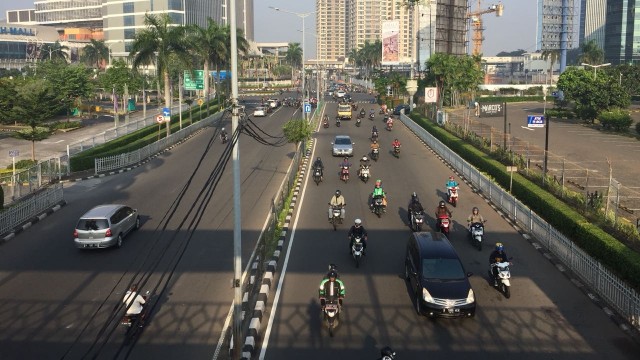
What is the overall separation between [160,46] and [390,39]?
244ft

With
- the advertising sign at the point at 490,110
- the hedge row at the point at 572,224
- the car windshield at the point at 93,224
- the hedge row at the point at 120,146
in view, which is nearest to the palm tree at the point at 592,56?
the advertising sign at the point at 490,110

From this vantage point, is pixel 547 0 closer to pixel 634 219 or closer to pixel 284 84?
pixel 284 84

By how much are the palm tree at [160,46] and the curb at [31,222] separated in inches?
1031

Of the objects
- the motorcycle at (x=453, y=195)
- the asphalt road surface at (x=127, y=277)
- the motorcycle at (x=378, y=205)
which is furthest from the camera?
the motorcycle at (x=453, y=195)

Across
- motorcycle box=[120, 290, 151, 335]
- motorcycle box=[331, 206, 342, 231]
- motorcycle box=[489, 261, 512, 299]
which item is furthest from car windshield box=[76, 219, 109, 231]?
motorcycle box=[489, 261, 512, 299]

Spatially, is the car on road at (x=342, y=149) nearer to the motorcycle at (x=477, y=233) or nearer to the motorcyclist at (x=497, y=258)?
the motorcycle at (x=477, y=233)

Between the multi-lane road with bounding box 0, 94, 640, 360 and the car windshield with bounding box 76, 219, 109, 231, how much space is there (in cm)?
93

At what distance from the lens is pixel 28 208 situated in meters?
24.6

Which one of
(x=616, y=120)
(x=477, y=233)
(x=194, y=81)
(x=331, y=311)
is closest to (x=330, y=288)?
(x=331, y=311)

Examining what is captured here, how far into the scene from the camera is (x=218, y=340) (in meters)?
13.4

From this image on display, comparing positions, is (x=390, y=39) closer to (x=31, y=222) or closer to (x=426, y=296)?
(x=31, y=222)

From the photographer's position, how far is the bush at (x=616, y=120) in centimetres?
5553

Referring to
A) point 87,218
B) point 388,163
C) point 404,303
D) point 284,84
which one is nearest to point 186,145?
point 388,163

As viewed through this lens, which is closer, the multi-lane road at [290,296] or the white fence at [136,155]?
the multi-lane road at [290,296]
